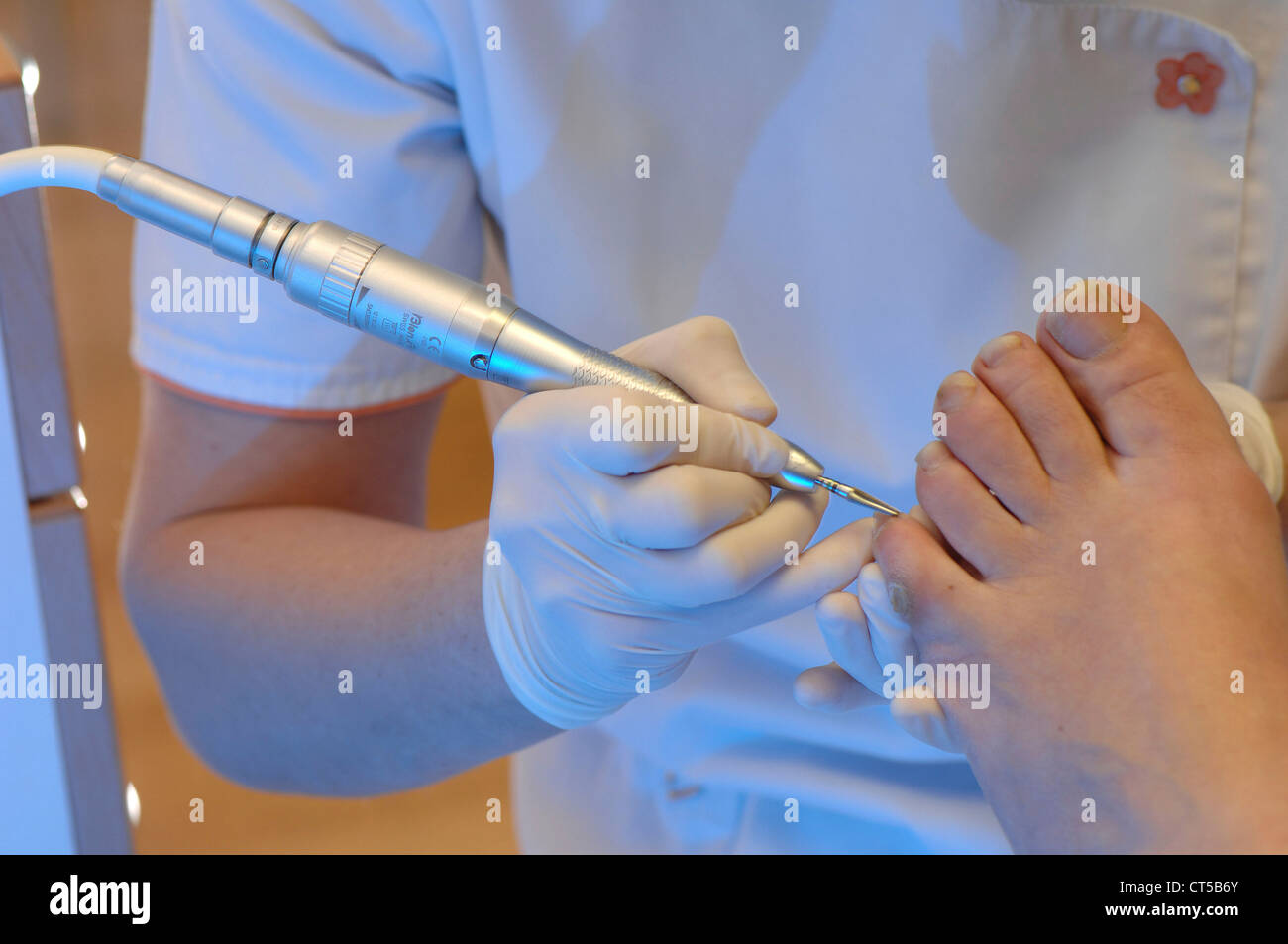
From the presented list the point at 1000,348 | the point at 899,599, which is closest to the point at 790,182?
the point at 1000,348

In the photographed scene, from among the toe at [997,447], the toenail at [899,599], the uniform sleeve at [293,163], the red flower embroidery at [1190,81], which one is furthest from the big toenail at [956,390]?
the uniform sleeve at [293,163]

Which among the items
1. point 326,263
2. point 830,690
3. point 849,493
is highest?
point 326,263

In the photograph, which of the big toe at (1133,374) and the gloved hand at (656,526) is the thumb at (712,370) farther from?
the big toe at (1133,374)

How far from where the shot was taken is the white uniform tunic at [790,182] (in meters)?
0.69

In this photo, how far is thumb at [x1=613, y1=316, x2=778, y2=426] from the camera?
583 millimetres

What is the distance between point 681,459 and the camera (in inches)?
22.6

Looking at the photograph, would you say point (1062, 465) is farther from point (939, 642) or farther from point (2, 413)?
point (2, 413)

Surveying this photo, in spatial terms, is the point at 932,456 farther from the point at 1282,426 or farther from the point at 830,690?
the point at 1282,426

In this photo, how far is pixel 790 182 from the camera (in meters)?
0.73

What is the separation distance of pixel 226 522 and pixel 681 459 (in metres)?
0.35

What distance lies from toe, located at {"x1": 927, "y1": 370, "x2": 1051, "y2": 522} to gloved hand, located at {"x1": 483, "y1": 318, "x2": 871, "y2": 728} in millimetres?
76

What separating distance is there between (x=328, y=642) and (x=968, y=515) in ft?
1.29
